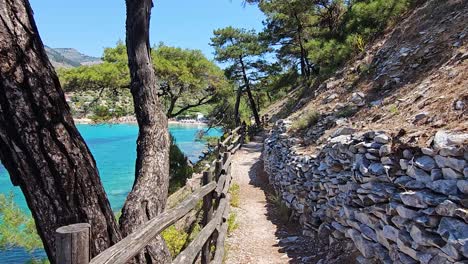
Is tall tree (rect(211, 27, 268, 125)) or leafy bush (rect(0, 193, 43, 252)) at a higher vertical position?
tall tree (rect(211, 27, 268, 125))

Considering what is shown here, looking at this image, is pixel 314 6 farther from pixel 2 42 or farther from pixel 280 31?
pixel 2 42

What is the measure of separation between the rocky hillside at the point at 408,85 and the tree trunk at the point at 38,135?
9.93ft

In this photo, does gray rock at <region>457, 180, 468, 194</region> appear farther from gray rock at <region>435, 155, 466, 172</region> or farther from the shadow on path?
the shadow on path

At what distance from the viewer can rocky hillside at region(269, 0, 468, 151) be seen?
13.6 ft

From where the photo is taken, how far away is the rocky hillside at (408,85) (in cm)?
414

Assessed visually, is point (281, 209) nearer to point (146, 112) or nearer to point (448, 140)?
point (146, 112)

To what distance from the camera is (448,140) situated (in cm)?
307

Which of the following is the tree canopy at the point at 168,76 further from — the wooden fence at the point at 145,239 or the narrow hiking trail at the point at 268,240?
the wooden fence at the point at 145,239

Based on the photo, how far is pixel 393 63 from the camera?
7805 mm

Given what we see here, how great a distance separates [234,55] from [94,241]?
2042 cm

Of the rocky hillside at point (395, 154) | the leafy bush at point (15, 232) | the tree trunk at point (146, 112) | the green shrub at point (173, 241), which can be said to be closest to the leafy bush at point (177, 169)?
the leafy bush at point (15, 232)

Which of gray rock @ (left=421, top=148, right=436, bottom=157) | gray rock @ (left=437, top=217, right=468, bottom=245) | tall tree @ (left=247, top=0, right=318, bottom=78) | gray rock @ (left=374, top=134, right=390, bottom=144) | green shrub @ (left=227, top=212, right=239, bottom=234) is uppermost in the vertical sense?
tall tree @ (left=247, top=0, right=318, bottom=78)

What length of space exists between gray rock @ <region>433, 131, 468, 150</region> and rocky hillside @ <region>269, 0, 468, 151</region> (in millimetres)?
226

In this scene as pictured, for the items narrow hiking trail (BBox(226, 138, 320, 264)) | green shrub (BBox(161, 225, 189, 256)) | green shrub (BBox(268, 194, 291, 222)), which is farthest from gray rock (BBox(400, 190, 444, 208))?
green shrub (BBox(268, 194, 291, 222))
